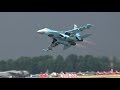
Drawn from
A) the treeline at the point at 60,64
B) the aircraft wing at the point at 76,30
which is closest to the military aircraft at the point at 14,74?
the treeline at the point at 60,64

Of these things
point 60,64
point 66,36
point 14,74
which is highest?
point 66,36

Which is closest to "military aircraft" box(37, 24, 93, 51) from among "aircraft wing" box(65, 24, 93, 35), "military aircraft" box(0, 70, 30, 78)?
"aircraft wing" box(65, 24, 93, 35)

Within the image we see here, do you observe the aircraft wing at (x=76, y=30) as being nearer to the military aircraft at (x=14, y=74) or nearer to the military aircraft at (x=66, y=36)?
the military aircraft at (x=66, y=36)

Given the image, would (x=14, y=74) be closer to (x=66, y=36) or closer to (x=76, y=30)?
(x=66, y=36)

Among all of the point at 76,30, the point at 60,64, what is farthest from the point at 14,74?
the point at 76,30

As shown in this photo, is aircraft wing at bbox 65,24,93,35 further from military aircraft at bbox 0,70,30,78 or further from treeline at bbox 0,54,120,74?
military aircraft at bbox 0,70,30,78
